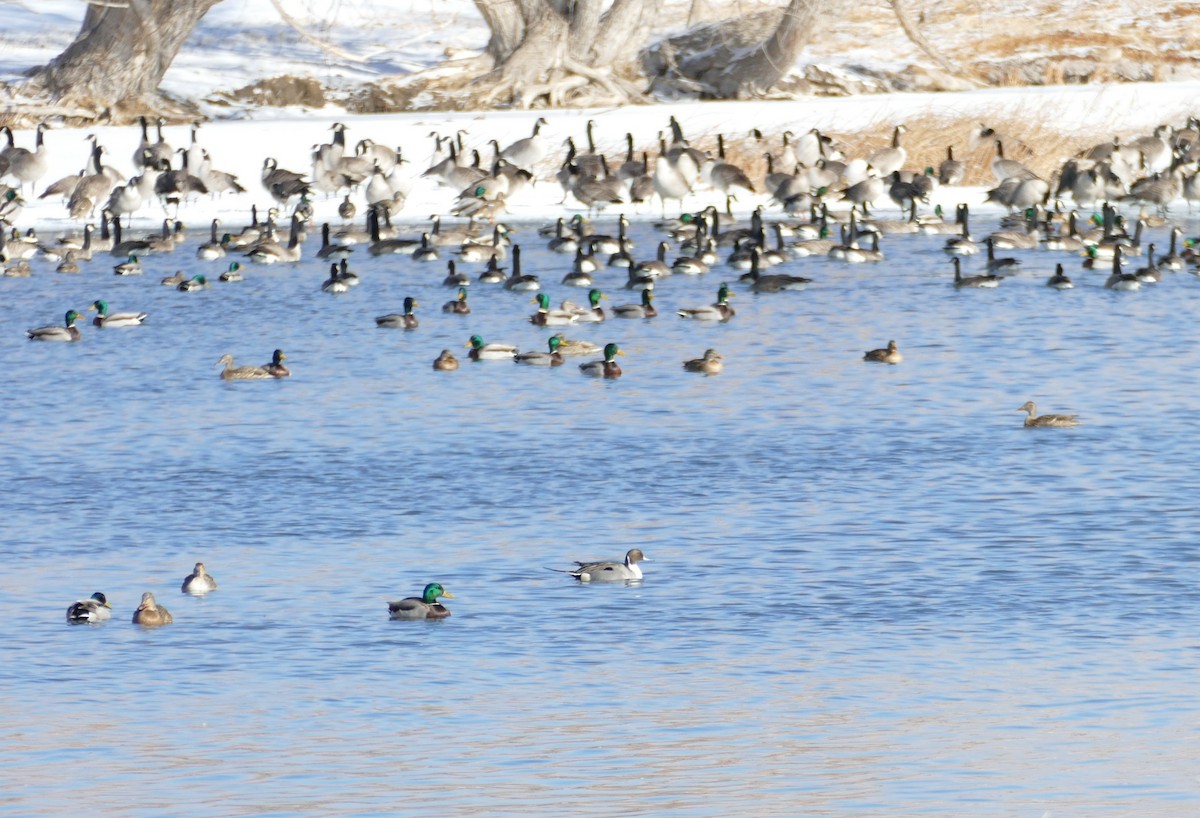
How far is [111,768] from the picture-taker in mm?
12195

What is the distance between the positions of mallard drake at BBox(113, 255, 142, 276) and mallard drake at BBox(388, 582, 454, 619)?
22191 mm

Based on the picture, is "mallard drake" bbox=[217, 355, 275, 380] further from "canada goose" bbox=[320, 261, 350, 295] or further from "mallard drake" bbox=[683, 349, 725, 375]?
"canada goose" bbox=[320, 261, 350, 295]

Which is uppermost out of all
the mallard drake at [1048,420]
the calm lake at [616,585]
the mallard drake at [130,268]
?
→ the mallard drake at [130,268]

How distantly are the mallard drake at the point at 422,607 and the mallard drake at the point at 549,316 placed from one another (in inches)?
635

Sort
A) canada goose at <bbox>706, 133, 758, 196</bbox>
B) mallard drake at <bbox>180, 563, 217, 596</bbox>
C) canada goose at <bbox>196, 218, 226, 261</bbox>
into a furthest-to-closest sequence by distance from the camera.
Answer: canada goose at <bbox>706, 133, 758, 196</bbox>, canada goose at <bbox>196, 218, 226, 261</bbox>, mallard drake at <bbox>180, 563, 217, 596</bbox>

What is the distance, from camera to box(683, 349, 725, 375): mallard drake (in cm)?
2708

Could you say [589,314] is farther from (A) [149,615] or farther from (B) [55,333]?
(A) [149,615]

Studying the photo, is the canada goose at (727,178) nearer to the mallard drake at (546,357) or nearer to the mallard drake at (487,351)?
the mallard drake at (546,357)

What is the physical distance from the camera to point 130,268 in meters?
36.4

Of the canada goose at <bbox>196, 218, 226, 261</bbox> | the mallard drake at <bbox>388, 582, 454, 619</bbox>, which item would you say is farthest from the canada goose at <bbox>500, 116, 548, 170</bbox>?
the mallard drake at <bbox>388, 582, 454, 619</bbox>

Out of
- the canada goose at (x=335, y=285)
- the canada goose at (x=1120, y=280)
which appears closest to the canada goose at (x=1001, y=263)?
the canada goose at (x=1120, y=280)

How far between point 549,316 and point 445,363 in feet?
12.9

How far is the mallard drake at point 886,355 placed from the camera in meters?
27.3

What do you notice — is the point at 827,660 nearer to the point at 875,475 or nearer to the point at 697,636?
Result: the point at 697,636
